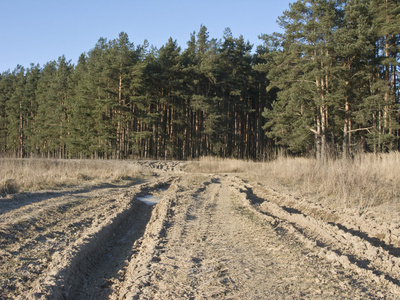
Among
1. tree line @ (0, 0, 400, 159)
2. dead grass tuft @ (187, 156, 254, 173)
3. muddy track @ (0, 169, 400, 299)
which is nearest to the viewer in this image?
muddy track @ (0, 169, 400, 299)

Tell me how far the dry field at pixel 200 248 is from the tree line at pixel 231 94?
8171 mm

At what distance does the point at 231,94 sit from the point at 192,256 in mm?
37207

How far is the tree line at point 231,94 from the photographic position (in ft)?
72.3

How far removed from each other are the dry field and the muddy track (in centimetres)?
1

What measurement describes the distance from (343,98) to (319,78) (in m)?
2.19

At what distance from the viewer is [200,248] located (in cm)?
434

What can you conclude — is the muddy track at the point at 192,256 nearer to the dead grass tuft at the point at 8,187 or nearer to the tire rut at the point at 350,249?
the tire rut at the point at 350,249

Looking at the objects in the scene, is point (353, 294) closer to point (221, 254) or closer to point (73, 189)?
point (221, 254)

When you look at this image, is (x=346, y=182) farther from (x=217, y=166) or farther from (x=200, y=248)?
(x=217, y=166)

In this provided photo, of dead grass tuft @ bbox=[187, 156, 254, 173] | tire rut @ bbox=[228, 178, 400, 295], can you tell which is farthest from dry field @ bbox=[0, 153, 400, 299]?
dead grass tuft @ bbox=[187, 156, 254, 173]

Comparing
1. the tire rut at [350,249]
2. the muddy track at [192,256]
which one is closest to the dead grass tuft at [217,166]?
the muddy track at [192,256]

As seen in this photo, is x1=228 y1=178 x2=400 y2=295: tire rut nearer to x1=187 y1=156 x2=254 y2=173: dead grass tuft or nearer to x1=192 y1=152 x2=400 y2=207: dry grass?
x1=192 y1=152 x2=400 y2=207: dry grass

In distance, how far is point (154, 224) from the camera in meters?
5.92

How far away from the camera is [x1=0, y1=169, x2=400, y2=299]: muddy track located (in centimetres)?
305
